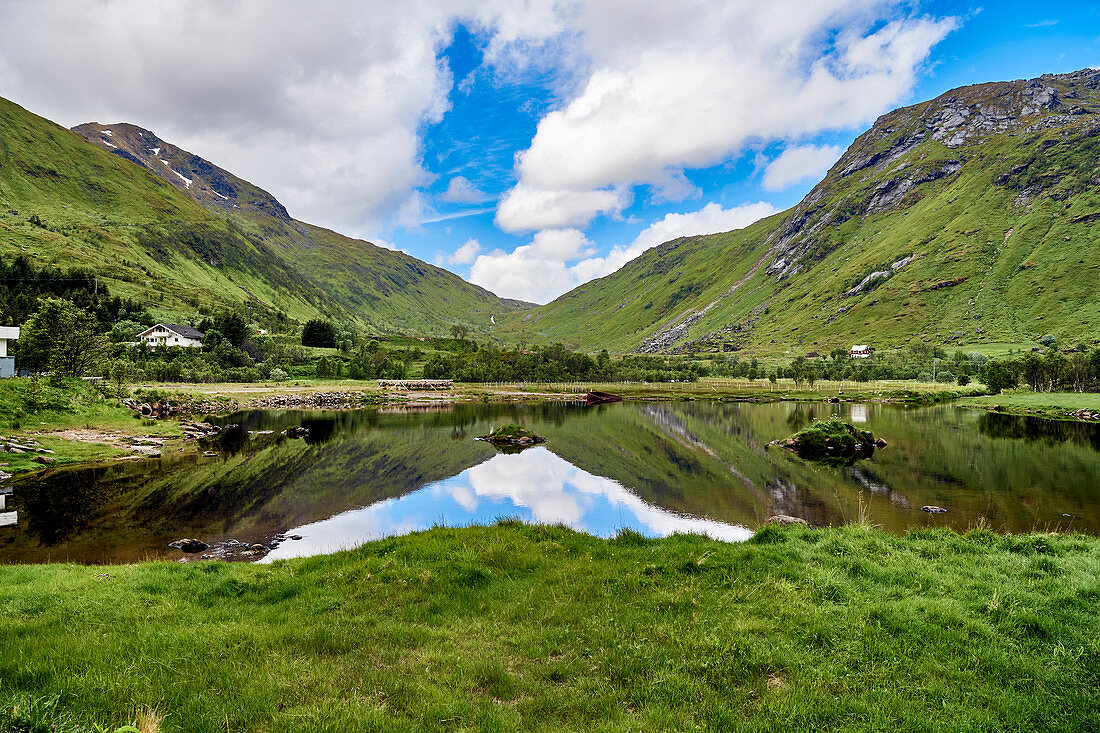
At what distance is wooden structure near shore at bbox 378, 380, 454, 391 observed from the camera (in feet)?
443

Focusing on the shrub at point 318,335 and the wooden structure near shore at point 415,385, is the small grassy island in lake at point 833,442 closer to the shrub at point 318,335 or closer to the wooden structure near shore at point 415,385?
the wooden structure near shore at point 415,385

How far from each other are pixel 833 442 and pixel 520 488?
115 feet

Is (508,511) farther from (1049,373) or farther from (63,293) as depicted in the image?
(63,293)

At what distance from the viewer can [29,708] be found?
5824 millimetres

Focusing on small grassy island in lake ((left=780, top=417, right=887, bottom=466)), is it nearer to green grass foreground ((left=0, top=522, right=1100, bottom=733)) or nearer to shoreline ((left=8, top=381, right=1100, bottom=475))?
green grass foreground ((left=0, top=522, right=1100, bottom=733))

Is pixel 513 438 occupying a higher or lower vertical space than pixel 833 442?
higher

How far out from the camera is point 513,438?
5809cm

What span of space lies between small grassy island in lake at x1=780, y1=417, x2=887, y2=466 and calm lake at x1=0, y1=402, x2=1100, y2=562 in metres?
2.12

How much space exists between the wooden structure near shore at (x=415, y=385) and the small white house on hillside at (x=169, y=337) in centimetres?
4955

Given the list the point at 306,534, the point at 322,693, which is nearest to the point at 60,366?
the point at 306,534

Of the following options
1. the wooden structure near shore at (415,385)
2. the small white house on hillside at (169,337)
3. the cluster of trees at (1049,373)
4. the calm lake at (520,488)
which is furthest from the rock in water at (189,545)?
the cluster of trees at (1049,373)

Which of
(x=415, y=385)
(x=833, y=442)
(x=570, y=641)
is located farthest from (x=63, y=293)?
(x=833, y=442)

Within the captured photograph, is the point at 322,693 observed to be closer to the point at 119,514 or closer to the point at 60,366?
the point at 119,514

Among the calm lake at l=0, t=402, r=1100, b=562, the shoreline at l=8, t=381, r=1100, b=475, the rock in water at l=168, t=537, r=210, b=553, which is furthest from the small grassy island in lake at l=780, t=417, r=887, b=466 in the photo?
the rock in water at l=168, t=537, r=210, b=553
